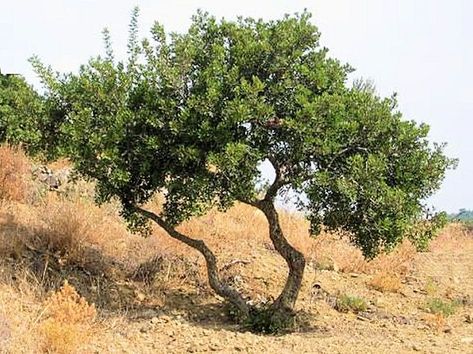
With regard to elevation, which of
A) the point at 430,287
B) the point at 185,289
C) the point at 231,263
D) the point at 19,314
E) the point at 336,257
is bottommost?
the point at 19,314

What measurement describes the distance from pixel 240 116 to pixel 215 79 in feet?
2.26

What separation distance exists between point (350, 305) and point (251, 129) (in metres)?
4.46

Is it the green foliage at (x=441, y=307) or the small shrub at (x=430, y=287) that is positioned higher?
the small shrub at (x=430, y=287)

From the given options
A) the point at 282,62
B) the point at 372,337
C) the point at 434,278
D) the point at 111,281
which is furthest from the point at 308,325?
the point at 434,278

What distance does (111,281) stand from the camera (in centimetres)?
1036

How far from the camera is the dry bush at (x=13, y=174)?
12.2 meters

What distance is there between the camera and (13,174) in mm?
12508

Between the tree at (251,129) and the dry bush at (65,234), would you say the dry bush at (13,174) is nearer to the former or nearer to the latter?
the dry bush at (65,234)

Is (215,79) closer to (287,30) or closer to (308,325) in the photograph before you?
(287,30)

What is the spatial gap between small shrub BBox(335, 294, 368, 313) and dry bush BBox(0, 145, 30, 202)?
20.7 feet

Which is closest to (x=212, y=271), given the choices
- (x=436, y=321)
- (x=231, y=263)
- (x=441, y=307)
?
(x=231, y=263)

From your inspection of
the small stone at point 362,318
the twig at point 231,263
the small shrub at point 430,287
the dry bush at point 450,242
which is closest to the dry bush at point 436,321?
the small stone at point 362,318

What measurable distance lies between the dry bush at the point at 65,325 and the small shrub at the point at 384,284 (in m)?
6.89

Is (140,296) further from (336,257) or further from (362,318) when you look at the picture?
(336,257)
